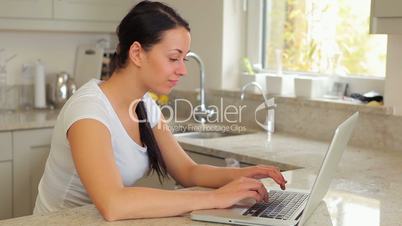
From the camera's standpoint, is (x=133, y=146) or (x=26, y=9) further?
(x=26, y=9)

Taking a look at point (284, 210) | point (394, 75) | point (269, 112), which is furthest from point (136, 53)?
point (269, 112)

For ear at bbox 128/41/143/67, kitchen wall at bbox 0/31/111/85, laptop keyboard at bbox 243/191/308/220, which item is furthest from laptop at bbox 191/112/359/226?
kitchen wall at bbox 0/31/111/85

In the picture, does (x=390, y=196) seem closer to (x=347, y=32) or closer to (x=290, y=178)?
(x=290, y=178)

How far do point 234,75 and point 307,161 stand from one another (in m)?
1.23

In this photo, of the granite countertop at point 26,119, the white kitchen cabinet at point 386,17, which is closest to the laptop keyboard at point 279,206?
the white kitchen cabinet at point 386,17

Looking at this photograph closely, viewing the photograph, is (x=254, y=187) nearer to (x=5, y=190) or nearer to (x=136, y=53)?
(x=136, y=53)

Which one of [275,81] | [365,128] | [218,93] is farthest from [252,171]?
[218,93]

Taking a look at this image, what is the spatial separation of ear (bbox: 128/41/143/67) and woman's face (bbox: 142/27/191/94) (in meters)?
0.02

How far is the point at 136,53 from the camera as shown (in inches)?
63.7

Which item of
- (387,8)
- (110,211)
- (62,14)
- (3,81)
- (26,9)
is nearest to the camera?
(110,211)

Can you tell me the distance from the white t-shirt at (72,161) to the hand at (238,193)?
35cm

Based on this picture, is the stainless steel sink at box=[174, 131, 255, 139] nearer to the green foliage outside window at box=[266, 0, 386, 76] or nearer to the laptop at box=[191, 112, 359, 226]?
the green foliage outside window at box=[266, 0, 386, 76]

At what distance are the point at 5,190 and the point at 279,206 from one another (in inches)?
75.1

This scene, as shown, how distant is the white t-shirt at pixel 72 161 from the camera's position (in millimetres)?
1540
